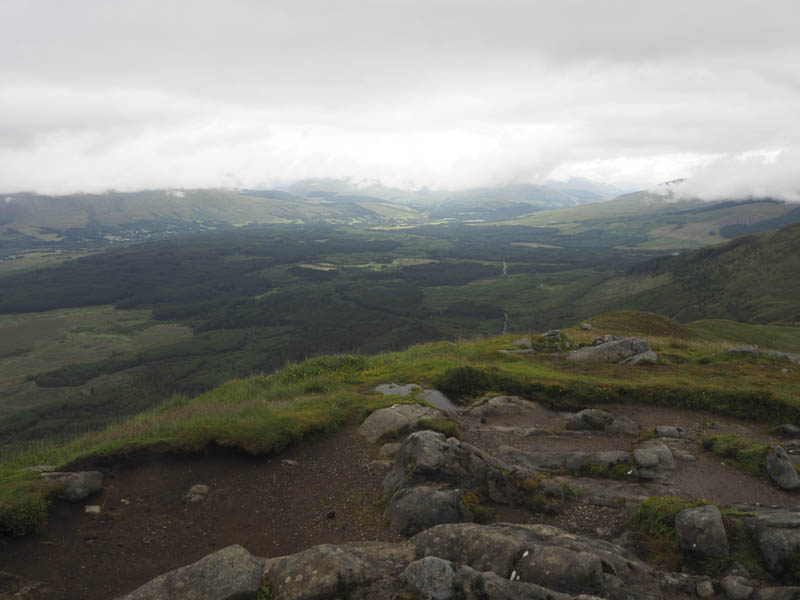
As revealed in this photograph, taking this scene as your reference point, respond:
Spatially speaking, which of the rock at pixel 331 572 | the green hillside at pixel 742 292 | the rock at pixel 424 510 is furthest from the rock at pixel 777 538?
the green hillside at pixel 742 292

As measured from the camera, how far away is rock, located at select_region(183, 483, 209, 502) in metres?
14.6

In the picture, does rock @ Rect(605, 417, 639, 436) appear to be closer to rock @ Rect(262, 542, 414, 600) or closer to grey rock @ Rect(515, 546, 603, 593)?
grey rock @ Rect(515, 546, 603, 593)

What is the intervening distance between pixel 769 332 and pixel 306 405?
222 feet

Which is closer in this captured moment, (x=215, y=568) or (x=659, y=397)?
(x=215, y=568)

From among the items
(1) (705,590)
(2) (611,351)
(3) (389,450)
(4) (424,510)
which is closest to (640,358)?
(2) (611,351)

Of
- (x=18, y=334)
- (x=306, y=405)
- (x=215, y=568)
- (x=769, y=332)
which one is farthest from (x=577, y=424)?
(x=18, y=334)

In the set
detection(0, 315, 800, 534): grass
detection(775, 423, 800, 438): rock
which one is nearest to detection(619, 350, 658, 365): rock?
detection(0, 315, 800, 534): grass

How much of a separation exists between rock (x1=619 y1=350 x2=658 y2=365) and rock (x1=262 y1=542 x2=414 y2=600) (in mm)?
26686

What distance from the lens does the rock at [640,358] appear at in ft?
102

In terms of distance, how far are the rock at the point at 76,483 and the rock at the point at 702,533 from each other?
18441 millimetres

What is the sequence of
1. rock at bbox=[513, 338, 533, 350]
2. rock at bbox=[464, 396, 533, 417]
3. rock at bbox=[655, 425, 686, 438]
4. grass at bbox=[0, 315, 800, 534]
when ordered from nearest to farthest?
grass at bbox=[0, 315, 800, 534], rock at bbox=[655, 425, 686, 438], rock at bbox=[464, 396, 533, 417], rock at bbox=[513, 338, 533, 350]

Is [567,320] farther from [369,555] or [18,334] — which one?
[18,334]

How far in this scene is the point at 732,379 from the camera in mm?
26359

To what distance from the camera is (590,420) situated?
71.8ft
